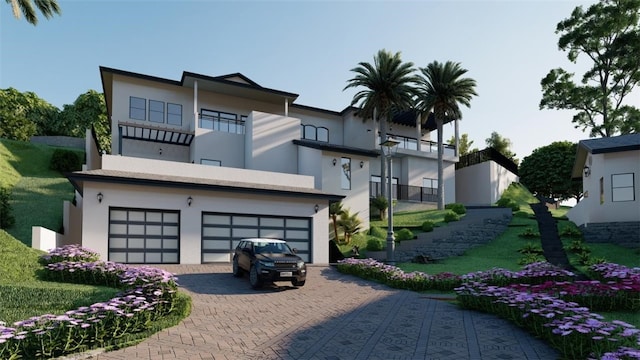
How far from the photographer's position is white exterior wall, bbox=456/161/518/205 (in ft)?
130

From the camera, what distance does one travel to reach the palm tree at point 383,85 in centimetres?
3269

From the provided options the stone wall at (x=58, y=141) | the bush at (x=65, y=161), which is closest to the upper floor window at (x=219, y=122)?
the bush at (x=65, y=161)

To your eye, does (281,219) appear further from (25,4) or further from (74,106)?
(74,106)

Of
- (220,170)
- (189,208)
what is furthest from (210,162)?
(189,208)

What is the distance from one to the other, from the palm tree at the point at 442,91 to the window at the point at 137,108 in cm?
2145

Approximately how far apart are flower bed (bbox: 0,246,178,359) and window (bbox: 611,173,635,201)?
22.4 meters

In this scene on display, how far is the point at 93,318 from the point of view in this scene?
7.21 m

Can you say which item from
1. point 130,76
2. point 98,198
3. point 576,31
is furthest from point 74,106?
point 576,31

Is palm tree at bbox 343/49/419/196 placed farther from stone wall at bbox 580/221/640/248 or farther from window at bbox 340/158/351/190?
stone wall at bbox 580/221/640/248

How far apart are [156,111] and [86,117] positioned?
2819 cm

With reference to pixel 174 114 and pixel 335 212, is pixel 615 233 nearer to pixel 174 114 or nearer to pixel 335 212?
pixel 335 212

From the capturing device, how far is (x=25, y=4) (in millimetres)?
20516

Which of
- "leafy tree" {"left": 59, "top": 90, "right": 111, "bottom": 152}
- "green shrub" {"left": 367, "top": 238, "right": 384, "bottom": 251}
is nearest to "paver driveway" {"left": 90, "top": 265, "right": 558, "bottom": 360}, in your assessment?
"green shrub" {"left": 367, "top": 238, "right": 384, "bottom": 251}

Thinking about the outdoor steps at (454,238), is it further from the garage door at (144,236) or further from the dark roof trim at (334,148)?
the garage door at (144,236)
